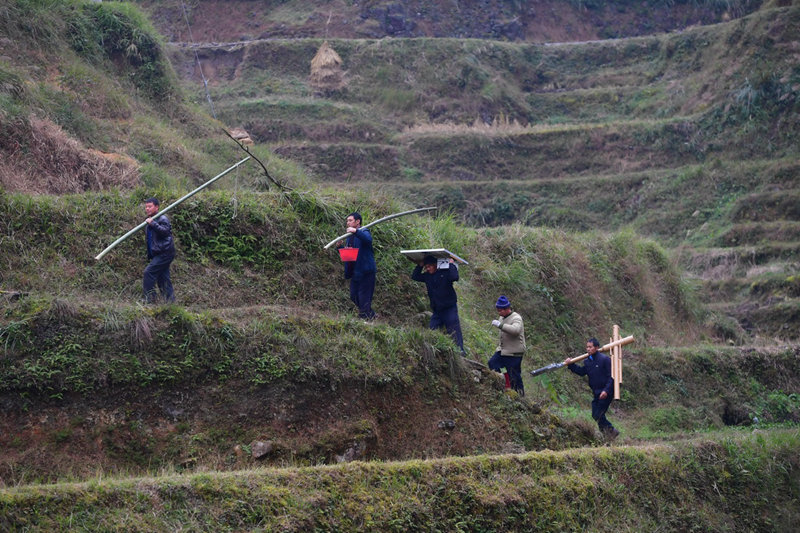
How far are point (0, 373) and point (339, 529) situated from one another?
11.4ft

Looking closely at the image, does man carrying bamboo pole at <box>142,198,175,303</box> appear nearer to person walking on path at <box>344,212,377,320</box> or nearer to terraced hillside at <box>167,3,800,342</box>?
person walking on path at <box>344,212,377,320</box>

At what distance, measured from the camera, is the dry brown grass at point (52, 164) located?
12227 millimetres

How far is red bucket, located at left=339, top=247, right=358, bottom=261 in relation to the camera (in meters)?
10.4

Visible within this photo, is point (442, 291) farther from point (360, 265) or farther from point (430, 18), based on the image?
point (430, 18)

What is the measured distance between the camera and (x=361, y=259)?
10500 mm

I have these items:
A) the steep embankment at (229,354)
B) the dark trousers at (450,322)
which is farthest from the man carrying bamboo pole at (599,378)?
the dark trousers at (450,322)

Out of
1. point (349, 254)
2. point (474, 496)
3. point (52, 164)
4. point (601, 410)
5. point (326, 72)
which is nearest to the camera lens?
point (474, 496)

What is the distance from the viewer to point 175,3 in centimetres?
3975

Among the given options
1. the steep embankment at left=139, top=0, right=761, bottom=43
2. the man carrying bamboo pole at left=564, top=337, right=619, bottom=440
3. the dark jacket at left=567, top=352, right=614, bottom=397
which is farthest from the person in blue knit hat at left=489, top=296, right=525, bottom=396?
the steep embankment at left=139, top=0, right=761, bottom=43

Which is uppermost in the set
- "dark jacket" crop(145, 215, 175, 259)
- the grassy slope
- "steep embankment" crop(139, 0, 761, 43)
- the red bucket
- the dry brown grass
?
"steep embankment" crop(139, 0, 761, 43)

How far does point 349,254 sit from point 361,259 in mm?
177

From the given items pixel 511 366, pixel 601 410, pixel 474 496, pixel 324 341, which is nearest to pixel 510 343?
pixel 511 366

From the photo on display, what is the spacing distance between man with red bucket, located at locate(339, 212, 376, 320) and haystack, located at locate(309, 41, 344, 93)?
24.3 metres

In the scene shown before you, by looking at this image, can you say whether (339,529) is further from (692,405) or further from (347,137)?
(347,137)
